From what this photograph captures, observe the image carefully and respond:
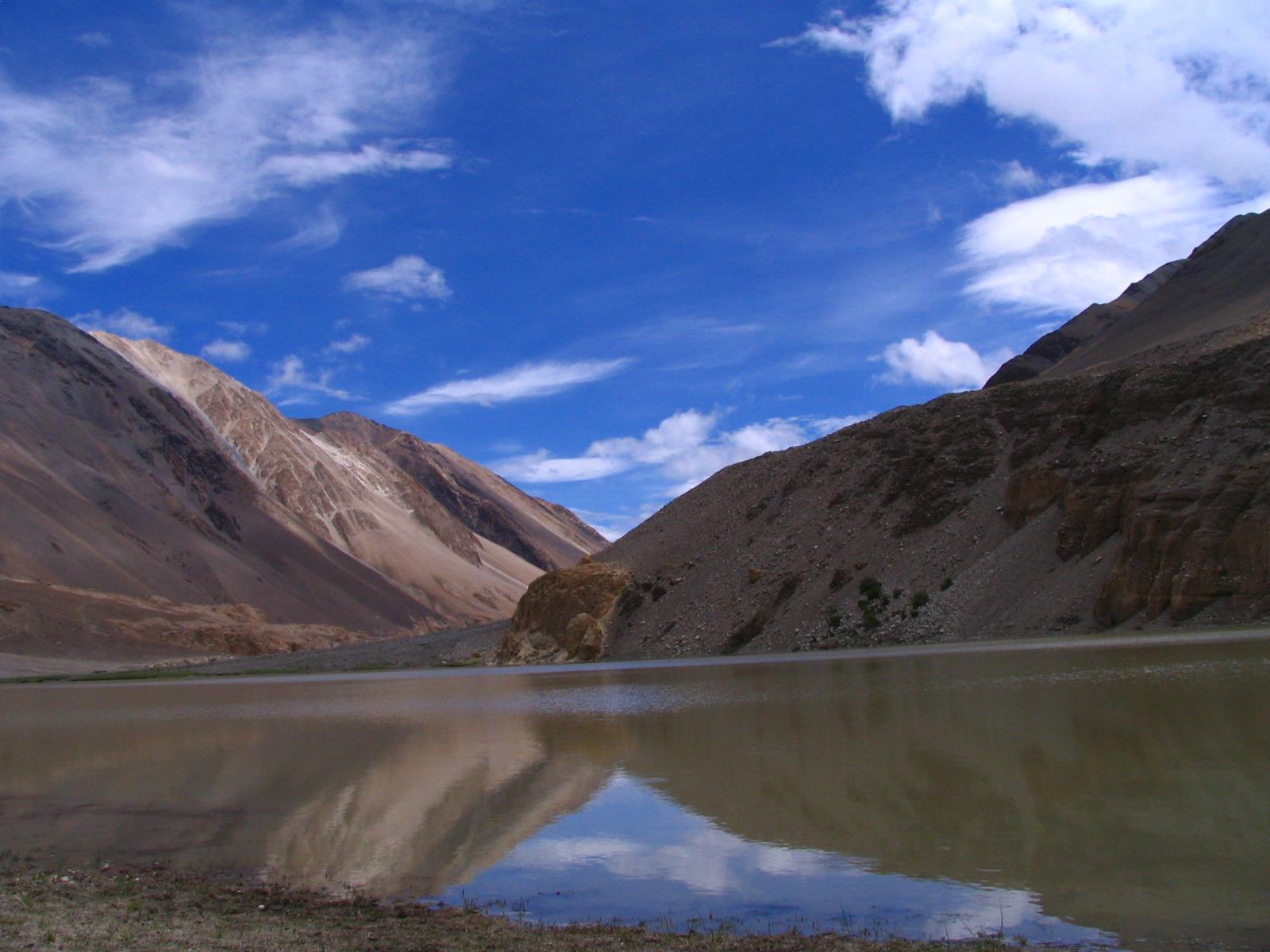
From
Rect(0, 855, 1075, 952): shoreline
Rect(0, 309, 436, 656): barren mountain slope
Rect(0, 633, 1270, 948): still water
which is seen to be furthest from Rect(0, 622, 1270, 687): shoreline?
Rect(0, 855, 1075, 952): shoreline

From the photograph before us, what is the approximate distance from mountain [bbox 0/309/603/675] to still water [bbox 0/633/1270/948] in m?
79.3

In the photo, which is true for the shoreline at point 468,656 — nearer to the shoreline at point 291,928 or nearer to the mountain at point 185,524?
the mountain at point 185,524

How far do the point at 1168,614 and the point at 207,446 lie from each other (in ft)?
444

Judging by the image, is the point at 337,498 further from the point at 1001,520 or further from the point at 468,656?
the point at 1001,520

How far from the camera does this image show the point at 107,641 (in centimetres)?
9319

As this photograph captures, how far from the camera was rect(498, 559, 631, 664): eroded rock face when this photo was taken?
6706 centimetres

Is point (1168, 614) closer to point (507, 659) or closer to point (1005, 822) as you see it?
point (1005, 822)

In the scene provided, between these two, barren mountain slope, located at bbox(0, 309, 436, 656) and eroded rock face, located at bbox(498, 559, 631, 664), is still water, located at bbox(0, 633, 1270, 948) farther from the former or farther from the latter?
barren mountain slope, located at bbox(0, 309, 436, 656)

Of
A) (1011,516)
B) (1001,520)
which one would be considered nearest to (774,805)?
(1011,516)

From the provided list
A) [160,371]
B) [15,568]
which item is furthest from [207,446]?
A: [15,568]

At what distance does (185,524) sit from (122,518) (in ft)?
33.6

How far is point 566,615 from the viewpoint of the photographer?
7006 cm

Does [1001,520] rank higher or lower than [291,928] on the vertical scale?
higher

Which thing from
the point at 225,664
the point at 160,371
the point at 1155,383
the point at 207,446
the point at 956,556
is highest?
the point at 160,371
